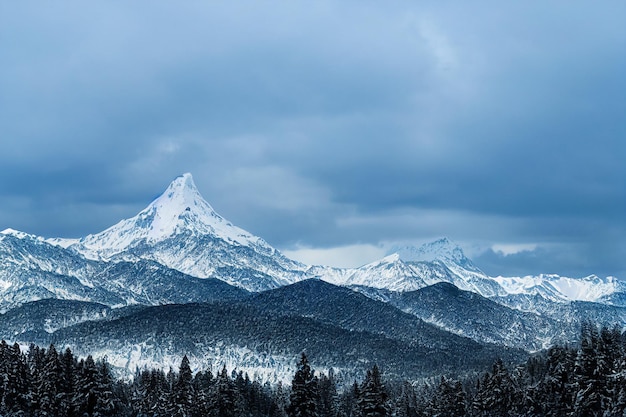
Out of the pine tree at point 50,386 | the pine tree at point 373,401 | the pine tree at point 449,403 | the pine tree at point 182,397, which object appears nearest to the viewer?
the pine tree at point 373,401

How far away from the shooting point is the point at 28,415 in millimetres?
154250

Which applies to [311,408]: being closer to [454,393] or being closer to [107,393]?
[107,393]

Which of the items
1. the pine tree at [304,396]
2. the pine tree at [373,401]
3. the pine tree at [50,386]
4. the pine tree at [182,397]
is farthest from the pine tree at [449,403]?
the pine tree at [50,386]

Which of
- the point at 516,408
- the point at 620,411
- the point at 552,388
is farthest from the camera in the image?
the point at 516,408

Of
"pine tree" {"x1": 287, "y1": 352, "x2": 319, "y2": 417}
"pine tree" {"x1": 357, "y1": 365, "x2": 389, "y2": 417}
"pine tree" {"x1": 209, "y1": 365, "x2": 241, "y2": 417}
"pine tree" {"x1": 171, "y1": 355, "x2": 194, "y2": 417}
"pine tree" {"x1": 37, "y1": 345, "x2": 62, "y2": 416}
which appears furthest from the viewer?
"pine tree" {"x1": 209, "y1": 365, "x2": 241, "y2": 417}

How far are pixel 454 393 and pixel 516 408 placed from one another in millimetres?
15566

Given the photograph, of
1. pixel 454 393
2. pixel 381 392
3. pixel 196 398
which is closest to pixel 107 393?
pixel 196 398

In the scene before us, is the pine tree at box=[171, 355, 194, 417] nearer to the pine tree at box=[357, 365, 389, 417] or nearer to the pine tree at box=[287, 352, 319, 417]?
the pine tree at box=[287, 352, 319, 417]

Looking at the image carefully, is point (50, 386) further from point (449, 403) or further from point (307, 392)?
point (449, 403)

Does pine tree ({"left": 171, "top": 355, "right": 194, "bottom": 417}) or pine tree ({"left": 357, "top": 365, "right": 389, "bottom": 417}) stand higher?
pine tree ({"left": 171, "top": 355, "right": 194, "bottom": 417})

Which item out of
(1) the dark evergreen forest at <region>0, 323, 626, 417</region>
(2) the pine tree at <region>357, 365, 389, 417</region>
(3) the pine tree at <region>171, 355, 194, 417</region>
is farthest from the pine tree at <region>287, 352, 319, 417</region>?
(3) the pine tree at <region>171, 355, 194, 417</region>

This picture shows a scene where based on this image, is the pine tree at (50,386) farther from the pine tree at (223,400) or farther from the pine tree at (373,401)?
the pine tree at (373,401)

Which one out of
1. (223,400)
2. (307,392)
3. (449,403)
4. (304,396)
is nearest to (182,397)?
(223,400)

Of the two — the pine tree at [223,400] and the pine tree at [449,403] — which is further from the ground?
the pine tree at [223,400]
